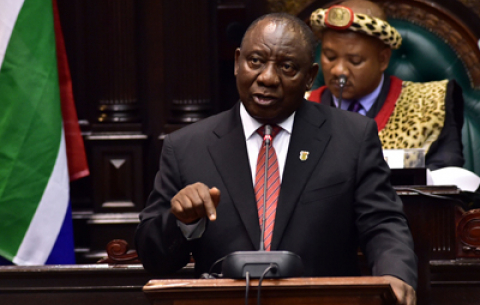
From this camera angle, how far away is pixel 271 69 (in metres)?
2.18

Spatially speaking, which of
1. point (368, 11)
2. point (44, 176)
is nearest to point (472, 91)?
point (368, 11)

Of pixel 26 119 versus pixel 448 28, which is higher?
pixel 448 28

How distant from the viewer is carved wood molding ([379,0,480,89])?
4406 millimetres

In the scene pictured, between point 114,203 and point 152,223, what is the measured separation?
209 centimetres

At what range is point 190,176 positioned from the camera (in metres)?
2.20

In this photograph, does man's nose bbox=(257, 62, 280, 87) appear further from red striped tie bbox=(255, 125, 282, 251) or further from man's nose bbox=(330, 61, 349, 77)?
man's nose bbox=(330, 61, 349, 77)

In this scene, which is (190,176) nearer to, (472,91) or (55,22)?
(55,22)

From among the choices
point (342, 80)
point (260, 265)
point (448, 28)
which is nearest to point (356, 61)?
point (342, 80)

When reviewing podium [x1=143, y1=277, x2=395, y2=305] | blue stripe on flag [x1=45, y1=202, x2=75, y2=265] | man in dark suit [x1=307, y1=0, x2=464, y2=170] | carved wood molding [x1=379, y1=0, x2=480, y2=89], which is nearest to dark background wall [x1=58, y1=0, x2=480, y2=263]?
blue stripe on flag [x1=45, y1=202, x2=75, y2=265]

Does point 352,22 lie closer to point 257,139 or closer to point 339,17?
point 339,17

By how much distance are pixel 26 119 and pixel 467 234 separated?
6.97 feet

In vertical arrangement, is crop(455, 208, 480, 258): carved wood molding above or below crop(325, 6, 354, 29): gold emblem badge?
below

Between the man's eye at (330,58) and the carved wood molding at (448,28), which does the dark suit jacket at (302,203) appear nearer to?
the man's eye at (330,58)

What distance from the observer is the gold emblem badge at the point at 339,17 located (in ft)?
12.3
